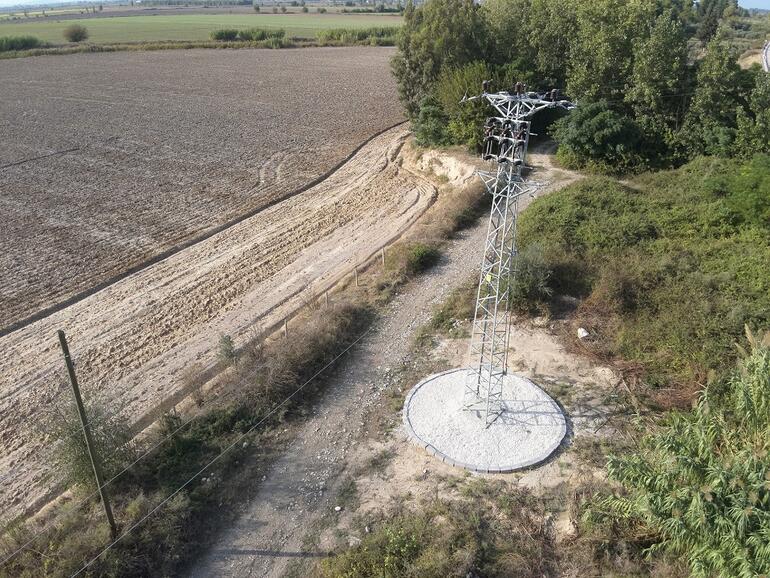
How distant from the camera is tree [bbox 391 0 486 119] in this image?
36.1m

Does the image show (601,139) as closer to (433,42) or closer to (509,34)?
(509,34)

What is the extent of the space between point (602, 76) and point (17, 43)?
9088 centimetres

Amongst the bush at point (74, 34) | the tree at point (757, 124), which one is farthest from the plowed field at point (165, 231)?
the bush at point (74, 34)

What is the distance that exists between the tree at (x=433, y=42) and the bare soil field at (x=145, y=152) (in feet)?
19.2

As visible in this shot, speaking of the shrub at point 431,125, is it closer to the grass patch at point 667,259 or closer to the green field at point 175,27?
the grass patch at point 667,259

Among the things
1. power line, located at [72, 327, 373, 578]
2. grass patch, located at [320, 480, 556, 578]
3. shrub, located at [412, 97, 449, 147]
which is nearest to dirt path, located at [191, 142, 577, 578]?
power line, located at [72, 327, 373, 578]

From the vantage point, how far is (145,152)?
39625 millimetres

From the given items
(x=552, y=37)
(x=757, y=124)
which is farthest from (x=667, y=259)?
(x=552, y=37)

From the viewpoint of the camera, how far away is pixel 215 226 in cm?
2869

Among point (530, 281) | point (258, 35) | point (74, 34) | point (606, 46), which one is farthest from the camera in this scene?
point (74, 34)

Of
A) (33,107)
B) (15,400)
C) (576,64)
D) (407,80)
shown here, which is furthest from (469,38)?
(33,107)

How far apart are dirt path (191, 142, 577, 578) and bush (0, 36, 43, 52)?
304ft

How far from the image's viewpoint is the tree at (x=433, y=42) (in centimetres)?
3612

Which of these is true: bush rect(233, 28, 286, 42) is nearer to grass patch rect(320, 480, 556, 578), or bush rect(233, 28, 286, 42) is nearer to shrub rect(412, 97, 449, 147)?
shrub rect(412, 97, 449, 147)
